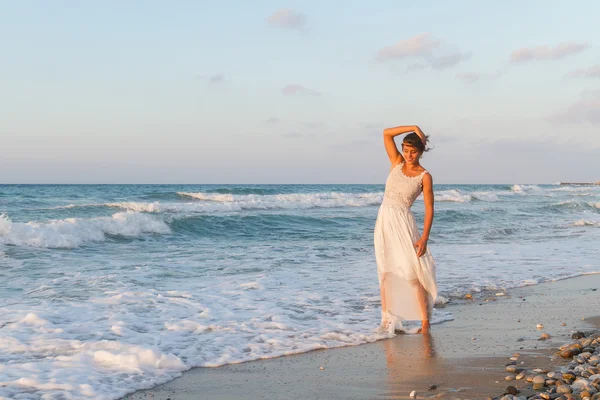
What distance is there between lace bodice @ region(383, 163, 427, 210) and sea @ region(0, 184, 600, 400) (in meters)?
1.29

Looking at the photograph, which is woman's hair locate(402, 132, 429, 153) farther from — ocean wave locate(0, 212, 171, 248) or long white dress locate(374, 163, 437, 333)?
ocean wave locate(0, 212, 171, 248)

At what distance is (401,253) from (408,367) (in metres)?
1.24

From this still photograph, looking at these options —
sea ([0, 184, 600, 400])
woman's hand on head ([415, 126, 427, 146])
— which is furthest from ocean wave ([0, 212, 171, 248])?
woman's hand on head ([415, 126, 427, 146])

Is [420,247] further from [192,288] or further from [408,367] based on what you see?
[192,288]

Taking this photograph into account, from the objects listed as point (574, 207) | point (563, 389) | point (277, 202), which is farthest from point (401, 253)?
point (574, 207)

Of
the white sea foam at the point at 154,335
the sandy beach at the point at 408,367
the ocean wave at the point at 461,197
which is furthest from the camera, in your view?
the ocean wave at the point at 461,197

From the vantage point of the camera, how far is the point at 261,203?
99.5 ft

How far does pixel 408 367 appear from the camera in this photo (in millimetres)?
4500

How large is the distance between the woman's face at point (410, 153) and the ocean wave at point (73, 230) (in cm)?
1004

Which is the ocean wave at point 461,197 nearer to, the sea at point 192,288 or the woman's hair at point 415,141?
the sea at point 192,288

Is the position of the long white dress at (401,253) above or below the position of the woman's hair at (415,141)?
below

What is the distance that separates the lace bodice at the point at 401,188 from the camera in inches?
209

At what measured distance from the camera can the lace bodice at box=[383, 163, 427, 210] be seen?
532 centimetres

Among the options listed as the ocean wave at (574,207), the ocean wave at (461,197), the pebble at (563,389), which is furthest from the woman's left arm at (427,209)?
the ocean wave at (461,197)
